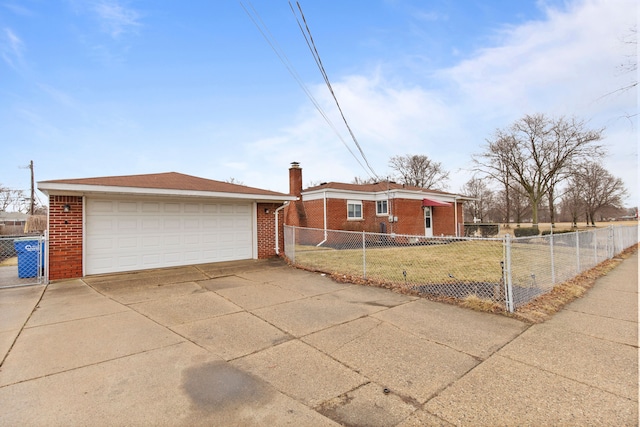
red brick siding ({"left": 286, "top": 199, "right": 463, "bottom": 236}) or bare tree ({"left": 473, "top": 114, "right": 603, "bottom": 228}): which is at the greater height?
bare tree ({"left": 473, "top": 114, "right": 603, "bottom": 228})

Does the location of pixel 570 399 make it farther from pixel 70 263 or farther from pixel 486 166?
pixel 486 166

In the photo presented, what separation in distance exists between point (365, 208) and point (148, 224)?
13.8 meters

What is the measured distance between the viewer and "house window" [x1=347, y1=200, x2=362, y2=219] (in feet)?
63.1

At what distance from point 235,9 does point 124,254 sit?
6.98 metres

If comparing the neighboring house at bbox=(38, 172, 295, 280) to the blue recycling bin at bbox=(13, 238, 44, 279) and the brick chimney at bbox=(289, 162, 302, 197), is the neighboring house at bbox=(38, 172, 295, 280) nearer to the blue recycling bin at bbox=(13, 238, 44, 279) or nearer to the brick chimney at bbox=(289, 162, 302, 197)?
the blue recycling bin at bbox=(13, 238, 44, 279)

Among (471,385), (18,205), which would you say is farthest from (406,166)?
(18,205)

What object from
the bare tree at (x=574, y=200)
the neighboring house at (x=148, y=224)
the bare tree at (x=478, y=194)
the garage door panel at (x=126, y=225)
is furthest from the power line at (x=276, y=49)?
the bare tree at (x=478, y=194)

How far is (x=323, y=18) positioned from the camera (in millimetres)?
8000

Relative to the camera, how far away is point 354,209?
64.0 ft

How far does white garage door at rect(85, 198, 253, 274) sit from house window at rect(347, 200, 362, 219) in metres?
9.60

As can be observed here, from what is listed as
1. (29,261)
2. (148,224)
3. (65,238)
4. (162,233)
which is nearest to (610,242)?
(162,233)

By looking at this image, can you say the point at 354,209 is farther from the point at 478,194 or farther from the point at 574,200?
the point at 478,194

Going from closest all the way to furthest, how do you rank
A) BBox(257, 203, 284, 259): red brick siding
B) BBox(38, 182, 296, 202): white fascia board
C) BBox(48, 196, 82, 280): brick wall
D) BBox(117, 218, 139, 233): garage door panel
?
BBox(38, 182, 296, 202): white fascia board, BBox(48, 196, 82, 280): brick wall, BBox(117, 218, 139, 233): garage door panel, BBox(257, 203, 284, 259): red brick siding

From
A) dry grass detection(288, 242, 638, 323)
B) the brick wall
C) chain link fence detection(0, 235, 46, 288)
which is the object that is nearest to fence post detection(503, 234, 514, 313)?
dry grass detection(288, 242, 638, 323)
